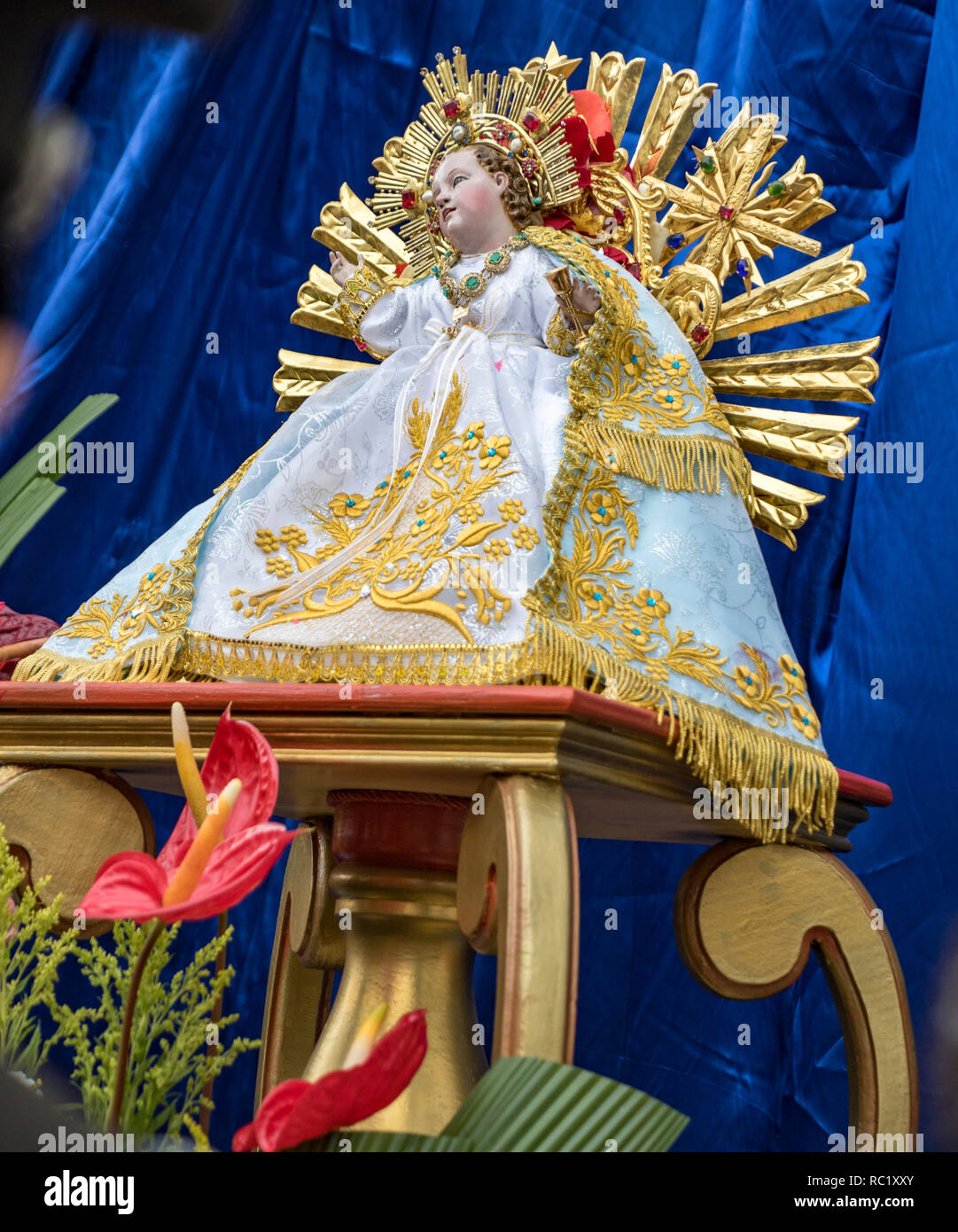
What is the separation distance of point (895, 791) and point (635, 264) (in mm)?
1123

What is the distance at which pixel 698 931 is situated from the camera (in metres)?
1.91

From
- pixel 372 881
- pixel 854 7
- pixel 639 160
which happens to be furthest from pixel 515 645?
pixel 854 7

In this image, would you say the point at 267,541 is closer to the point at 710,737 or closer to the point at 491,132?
the point at 710,737

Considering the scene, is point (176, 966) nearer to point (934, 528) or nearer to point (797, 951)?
point (797, 951)

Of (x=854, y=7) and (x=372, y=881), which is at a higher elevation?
(x=854, y=7)

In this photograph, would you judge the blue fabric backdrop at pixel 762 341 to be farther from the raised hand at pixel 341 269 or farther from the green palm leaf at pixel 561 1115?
the green palm leaf at pixel 561 1115

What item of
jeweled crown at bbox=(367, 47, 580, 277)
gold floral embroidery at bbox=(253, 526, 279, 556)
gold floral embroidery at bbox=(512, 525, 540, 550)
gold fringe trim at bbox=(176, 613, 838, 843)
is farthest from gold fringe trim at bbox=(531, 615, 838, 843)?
jeweled crown at bbox=(367, 47, 580, 277)

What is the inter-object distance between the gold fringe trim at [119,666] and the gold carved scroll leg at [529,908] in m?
0.49

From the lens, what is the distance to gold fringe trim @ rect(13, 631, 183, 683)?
1.91 meters

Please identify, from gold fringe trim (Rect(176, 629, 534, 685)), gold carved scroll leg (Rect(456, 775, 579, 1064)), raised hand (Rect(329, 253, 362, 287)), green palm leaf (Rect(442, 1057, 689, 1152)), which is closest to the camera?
green palm leaf (Rect(442, 1057, 689, 1152))

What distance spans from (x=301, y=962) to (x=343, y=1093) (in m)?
1.07

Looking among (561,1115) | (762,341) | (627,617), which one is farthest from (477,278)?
(561,1115)

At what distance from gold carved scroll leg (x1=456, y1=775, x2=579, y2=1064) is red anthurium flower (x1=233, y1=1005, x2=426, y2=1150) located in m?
0.24

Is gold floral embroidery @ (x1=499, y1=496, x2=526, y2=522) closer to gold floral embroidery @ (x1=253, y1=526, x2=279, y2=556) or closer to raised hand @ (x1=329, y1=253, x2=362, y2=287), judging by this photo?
gold floral embroidery @ (x1=253, y1=526, x2=279, y2=556)
